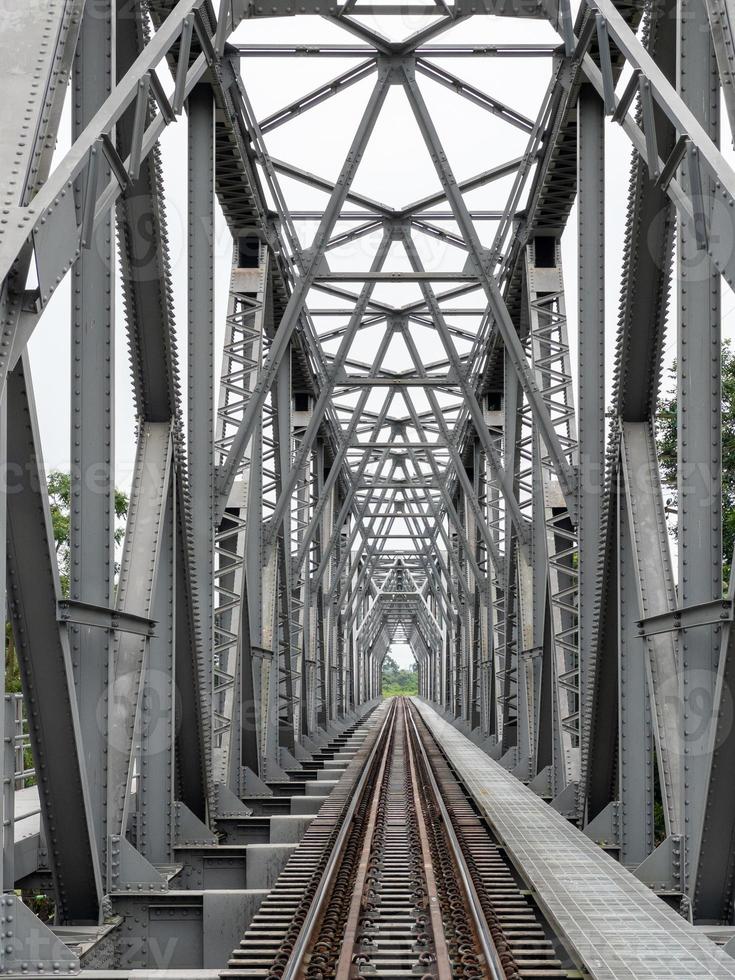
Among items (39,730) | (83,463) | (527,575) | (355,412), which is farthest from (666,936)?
(355,412)

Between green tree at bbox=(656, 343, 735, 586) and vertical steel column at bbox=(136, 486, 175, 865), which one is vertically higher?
green tree at bbox=(656, 343, 735, 586)

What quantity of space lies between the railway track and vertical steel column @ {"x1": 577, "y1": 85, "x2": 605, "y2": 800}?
106 inches

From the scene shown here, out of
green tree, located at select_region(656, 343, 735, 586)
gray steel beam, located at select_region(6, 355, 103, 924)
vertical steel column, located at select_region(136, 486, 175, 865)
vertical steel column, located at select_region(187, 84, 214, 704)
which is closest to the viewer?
gray steel beam, located at select_region(6, 355, 103, 924)

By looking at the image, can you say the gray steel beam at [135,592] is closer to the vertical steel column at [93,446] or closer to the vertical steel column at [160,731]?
the vertical steel column at [93,446]

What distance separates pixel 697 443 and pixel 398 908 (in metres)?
4.13

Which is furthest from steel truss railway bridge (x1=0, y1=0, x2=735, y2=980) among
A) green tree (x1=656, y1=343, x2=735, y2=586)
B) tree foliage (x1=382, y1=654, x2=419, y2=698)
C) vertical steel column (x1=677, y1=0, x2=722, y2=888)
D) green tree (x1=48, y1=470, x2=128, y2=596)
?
tree foliage (x1=382, y1=654, x2=419, y2=698)

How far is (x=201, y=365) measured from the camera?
15062 millimetres

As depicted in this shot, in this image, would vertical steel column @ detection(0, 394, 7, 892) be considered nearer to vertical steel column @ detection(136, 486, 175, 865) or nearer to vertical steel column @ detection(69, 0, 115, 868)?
vertical steel column @ detection(69, 0, 115, 868)

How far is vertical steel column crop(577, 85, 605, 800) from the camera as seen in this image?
1457 cm

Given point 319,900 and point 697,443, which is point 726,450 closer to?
point 697,443

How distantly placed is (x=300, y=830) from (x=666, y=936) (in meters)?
7.38

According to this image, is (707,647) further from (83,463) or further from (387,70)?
(387,70)

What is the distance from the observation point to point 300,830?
14719 mm

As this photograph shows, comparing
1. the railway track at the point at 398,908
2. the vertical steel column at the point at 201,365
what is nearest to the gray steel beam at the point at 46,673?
the railway track at the point at 398,908
